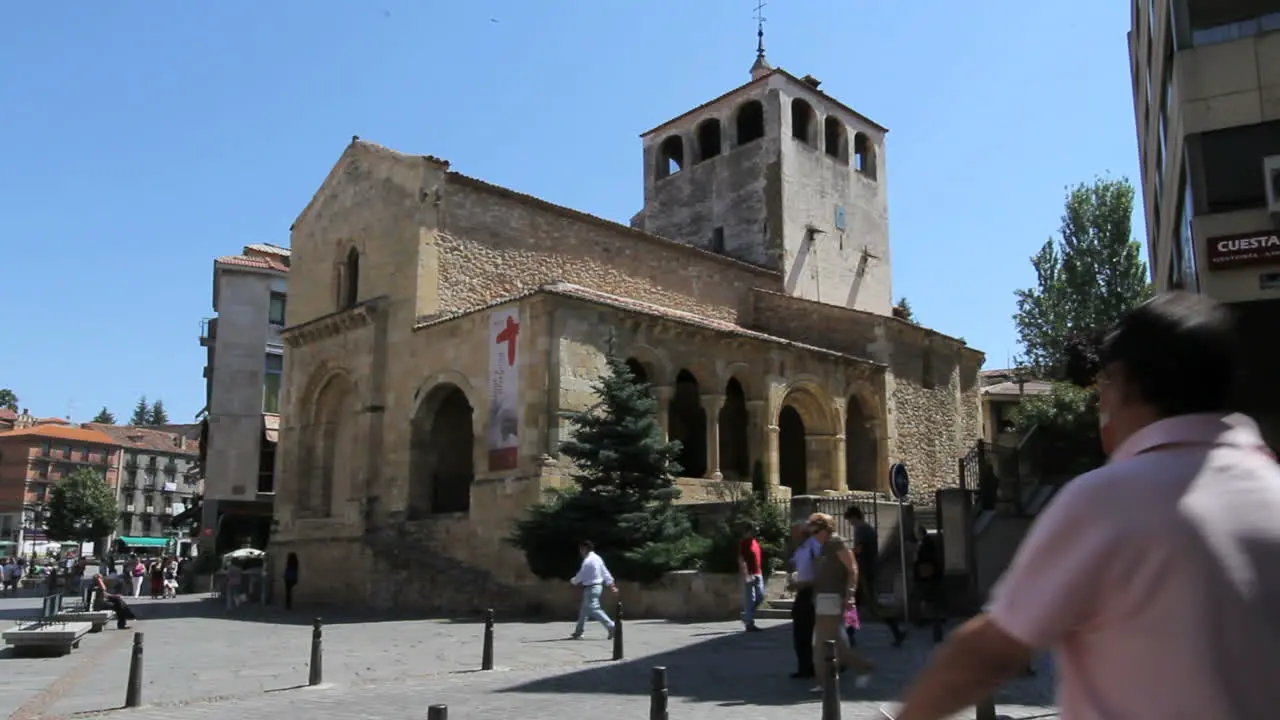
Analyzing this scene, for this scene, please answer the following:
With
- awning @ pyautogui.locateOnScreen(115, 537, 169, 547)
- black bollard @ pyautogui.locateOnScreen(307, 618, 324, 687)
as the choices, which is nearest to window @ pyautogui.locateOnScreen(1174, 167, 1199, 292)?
black bollard @ pyautogui.locateOnScreen(307, 618, 324, 687)

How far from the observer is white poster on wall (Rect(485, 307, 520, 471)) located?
21.9 meters

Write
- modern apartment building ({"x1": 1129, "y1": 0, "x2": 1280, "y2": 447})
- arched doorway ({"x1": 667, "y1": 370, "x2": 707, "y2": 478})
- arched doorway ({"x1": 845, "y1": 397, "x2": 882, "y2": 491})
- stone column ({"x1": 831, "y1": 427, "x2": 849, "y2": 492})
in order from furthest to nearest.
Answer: arched doorway ({"x1": 845, "y1": 397, "x2": 882, "y2": 491}) → stone column ({"x1": 831, "y1": 427, "x2": 849, "y2": 492}) → arched doorway ({"x1": 667, "y1": 370, "x2": 707, "y2": 478}) → modern apartment building ({"x1": 1129, "y1": 0, "x2": 1280, "y2": 447})

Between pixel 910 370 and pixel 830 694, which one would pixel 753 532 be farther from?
pixel 910 370

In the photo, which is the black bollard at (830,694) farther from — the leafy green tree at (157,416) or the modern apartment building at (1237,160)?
the leafy green tree at (157,416)

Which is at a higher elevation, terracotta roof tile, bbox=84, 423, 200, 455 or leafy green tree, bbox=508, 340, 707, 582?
terracotta roof tile, bbox=84, 423, 200, 455

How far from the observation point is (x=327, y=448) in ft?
95.5

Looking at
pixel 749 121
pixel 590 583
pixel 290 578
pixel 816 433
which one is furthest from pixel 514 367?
pixel 749 121

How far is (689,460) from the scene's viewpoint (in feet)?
91.2

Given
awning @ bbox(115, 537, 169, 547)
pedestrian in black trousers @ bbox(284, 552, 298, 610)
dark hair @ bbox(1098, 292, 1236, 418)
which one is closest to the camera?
dark hair @ bbox(1098, 292, 1236, 418)

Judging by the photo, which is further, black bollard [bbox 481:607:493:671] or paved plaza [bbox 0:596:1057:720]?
black bollard [bbox 481:607:493:671]

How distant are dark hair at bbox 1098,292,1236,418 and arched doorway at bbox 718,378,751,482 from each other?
26222mm

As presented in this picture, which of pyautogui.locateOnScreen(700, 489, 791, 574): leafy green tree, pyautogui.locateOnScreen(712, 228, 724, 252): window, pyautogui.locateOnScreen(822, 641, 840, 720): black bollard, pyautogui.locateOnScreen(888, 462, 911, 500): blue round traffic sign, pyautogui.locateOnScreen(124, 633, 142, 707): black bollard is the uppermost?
pyautogui.locateOnScreen(712, 228, 724, 252): window

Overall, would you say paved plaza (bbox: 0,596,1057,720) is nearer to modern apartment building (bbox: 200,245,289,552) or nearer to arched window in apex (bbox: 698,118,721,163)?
modern apartment building (bbox: 200,245,289,552)

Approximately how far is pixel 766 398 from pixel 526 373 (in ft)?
23.9
